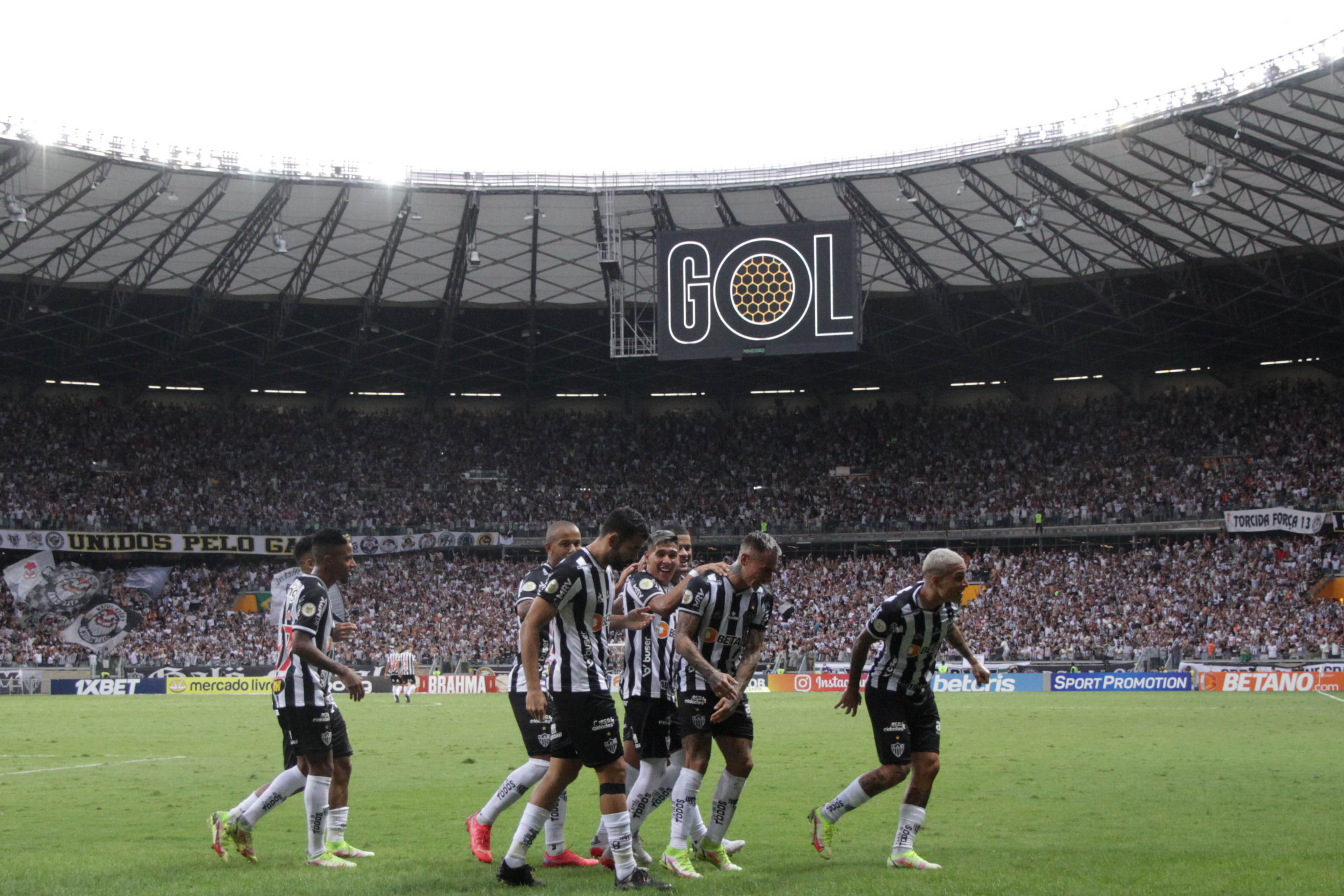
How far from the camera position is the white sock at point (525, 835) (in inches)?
310

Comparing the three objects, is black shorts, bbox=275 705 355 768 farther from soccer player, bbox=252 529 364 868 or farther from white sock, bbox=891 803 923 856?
white sock, bbox=891 803 923 856

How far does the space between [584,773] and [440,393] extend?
54.4 metres

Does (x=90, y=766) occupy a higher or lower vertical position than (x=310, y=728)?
lower

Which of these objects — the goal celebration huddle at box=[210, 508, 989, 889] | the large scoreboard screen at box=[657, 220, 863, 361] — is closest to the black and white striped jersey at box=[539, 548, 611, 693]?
the goal celebration huddle at box=[210, 508, 989, 889]

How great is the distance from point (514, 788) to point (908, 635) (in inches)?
123

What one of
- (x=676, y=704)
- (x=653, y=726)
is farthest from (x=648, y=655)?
(x=653, y=726)

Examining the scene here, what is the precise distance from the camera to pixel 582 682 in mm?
7926

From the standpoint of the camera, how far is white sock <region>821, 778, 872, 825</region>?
937 cm

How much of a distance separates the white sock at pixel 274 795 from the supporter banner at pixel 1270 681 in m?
33.9

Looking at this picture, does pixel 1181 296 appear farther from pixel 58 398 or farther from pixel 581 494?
pixel 58 398

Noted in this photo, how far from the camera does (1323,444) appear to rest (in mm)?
54500

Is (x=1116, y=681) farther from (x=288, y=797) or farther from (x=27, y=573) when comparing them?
(x=27, y=573)

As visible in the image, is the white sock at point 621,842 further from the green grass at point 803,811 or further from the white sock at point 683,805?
the white sock at point 683,805

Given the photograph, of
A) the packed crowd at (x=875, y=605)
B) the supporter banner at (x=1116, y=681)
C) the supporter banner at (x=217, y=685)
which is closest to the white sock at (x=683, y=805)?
the supporter banner at (x=1116, y=681)
